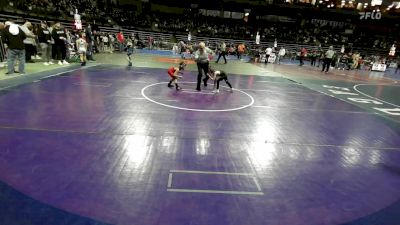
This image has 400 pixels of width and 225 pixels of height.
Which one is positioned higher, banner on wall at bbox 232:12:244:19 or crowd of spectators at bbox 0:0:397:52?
banner on wall at bbox 232:12:244:19

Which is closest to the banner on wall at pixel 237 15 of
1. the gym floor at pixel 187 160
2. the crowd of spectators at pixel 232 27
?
the crowd of spectators at pixel 232 27

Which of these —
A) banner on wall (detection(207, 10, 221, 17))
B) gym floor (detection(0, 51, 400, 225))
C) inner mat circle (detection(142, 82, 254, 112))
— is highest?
banner on wall (detection(207, 10, 221, 17))

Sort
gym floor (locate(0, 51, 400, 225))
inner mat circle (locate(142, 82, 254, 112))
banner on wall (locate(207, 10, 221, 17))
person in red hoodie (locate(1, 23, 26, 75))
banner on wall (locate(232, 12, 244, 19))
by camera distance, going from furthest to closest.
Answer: banner on wall (locate(232, 12, 244, 19))
banner on wall (locate(207, 10, 221, 17))
person in red hoodie (locate(1, 23, 26, 75))
inner mat circle (locate(142, 82, 254, 112))
gym floor (locate(0, 51, 400, 225))

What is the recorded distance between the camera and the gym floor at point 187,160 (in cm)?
378

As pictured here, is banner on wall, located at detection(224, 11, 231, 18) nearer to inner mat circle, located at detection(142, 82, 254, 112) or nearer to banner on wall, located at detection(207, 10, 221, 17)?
banner on wall, located at detection(207, 10, 221, 17)

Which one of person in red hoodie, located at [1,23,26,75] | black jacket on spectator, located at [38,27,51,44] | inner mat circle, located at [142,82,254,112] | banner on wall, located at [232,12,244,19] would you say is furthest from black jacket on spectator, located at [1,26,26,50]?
banner on wall, located at [232,12,244,19]

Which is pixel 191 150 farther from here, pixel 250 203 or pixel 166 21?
pixel 166 21

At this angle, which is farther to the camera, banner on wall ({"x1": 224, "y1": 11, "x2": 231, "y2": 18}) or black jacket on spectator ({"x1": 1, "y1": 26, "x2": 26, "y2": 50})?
banner on wall ({"x1": 224, "y1": 11, "x2": 231, "y2": 18})

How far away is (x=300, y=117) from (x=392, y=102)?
6.27 m

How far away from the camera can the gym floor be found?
12.4 ft

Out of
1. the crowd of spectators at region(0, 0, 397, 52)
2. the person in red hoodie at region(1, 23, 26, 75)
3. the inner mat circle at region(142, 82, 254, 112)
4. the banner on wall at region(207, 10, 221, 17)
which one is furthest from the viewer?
the banner on wall at region(207, 10, 221, 17)

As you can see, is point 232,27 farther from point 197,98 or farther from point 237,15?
point 197,98

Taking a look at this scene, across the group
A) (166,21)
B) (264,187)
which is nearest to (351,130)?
(264,187)

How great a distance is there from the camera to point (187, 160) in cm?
521
